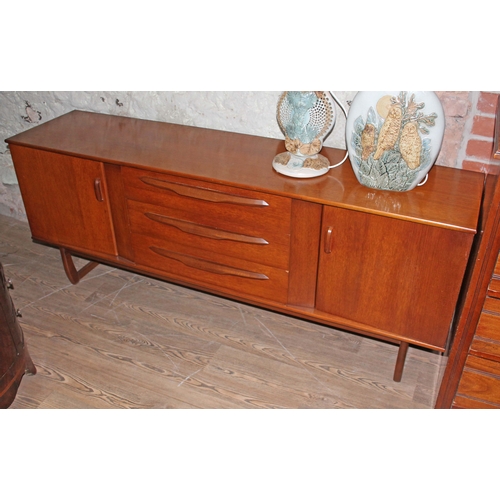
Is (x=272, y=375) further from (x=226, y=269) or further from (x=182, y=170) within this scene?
(x=182, y=170)

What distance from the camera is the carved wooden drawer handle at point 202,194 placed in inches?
69.8

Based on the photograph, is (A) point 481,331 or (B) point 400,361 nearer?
(A) point 481,331

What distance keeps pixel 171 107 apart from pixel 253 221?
73 cm

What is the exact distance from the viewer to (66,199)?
214 centimetres

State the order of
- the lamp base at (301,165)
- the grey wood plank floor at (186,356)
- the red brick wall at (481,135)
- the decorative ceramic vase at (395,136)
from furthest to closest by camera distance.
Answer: the grey wood plank floor at (186,356), the lamp base at (301,165), the red brick wall at (481,135), the decorative ceramic vase at (395,136)

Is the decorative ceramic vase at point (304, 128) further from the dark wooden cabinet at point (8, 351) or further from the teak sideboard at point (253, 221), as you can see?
the dark wooden cabinet at point (8, 351)

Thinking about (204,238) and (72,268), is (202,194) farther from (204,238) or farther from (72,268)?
(72,268)

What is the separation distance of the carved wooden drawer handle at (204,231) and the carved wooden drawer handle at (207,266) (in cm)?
12

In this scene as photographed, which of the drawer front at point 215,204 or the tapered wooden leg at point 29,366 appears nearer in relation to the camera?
the drawer front at point 215,204

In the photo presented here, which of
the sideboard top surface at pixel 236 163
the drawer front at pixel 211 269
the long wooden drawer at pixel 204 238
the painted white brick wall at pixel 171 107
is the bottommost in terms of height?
the drawer front at pixel 211 269

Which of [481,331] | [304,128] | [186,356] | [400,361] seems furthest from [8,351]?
[481,331]

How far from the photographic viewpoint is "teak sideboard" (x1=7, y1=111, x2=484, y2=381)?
164cm

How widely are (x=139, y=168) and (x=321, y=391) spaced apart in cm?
→ 103

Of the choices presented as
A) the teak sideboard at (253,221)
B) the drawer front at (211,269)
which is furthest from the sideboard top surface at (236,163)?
the drawer front at (211,269)
